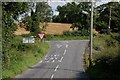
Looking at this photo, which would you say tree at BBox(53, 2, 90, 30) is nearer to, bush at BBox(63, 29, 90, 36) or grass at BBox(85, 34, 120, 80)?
bush at BBox(63, 29, 90, 36)

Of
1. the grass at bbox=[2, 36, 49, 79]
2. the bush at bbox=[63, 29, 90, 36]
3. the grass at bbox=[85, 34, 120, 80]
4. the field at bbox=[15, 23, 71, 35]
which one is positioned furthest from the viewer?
the bush at bbox=[63, 29, 90, 36]

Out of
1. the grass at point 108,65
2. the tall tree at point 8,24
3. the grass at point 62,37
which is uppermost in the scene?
the tall tree at point 8,24

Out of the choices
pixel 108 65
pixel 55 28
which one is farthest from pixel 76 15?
pixel 108 65

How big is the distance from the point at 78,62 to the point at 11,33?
1143 centimetres

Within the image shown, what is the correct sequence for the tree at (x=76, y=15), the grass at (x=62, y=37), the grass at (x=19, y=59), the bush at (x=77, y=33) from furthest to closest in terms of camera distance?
the grass at (x=62, y=37)
the bush at (x=77, y=33)
the tree at (x=76, y=15)
the grass at (x=19, y=59)

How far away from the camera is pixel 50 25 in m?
50.1

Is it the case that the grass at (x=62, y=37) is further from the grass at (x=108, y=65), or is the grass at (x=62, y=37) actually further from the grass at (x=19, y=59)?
the grass at (x=108, y=65)

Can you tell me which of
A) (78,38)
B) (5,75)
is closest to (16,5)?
(5,75)

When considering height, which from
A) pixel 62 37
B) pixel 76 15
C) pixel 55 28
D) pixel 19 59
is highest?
pixel 76 15

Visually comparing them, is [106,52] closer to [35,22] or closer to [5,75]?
[5,75]

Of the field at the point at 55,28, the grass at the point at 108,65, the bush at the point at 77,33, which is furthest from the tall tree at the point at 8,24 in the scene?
the bush at the point at 77,33

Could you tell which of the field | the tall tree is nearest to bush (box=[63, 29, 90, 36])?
the field

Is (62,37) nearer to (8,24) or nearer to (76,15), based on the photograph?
(76,15)

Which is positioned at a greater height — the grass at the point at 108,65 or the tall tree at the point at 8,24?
the tall tree at the point at 8,24
